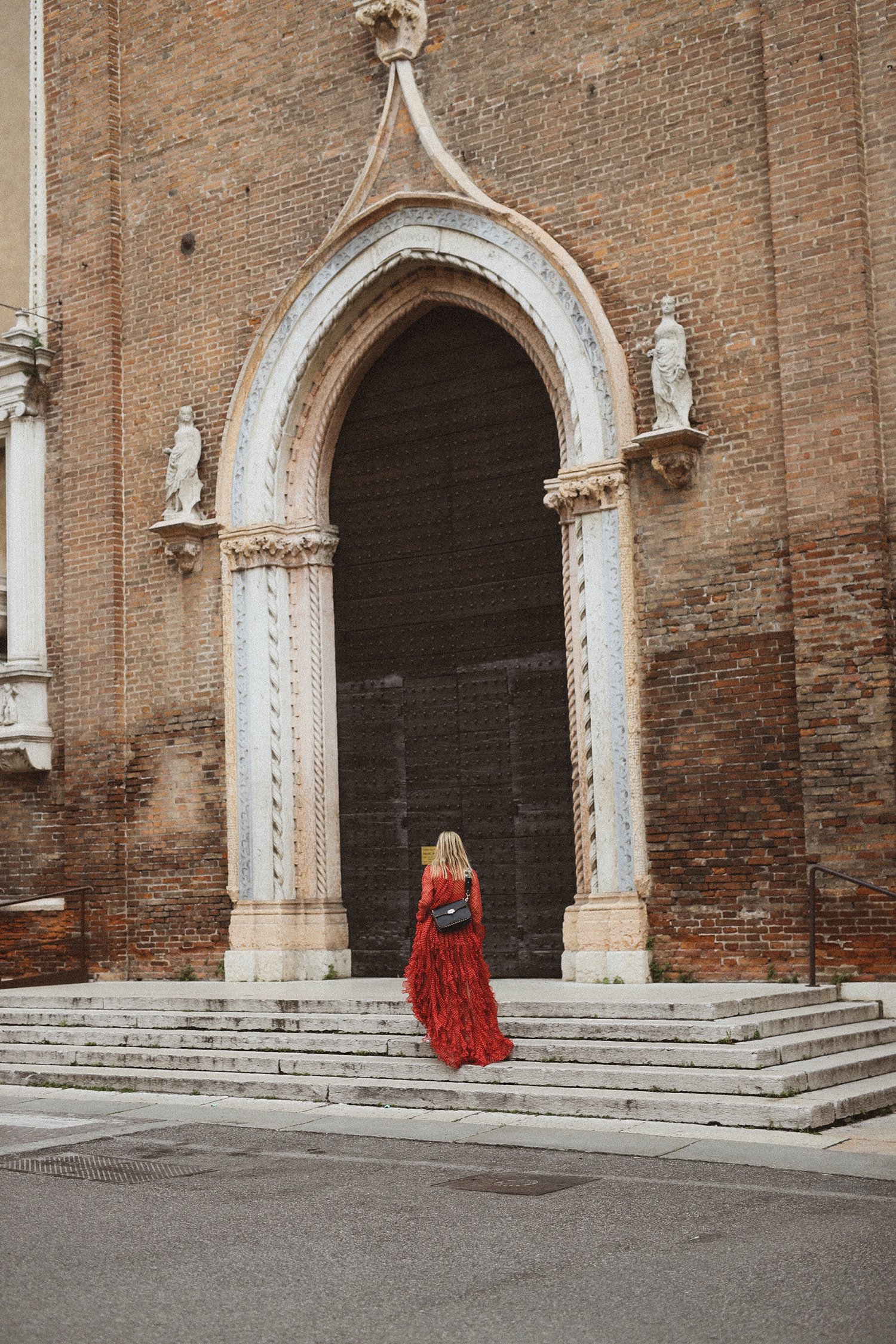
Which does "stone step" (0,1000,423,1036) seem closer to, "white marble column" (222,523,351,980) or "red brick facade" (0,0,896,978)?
"white marble column" (222,523,351,980)

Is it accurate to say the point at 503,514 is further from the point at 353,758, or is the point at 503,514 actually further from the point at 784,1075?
the point at 784,1075

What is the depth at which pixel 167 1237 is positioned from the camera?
20.2ft

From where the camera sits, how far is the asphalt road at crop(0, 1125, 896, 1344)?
16.0 feet

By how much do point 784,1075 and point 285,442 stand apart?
8375 millimetres

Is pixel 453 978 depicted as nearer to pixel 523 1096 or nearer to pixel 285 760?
pixel 523 1096

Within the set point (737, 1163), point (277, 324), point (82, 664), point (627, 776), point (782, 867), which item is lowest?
point (737, 1163)

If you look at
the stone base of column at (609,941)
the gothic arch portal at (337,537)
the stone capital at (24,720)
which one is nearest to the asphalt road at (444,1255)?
the stone base of column at (609,941)

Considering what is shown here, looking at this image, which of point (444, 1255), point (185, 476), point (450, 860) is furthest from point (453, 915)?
point (185, 476)

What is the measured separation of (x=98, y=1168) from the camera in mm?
7793

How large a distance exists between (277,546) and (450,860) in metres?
5.33

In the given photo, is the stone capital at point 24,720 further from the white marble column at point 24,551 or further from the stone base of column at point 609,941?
the stone base of column at point 609,941

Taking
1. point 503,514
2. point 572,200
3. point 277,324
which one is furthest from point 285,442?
point 572,200

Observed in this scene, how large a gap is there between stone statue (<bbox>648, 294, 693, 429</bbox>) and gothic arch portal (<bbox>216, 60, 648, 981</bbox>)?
0.45 meters

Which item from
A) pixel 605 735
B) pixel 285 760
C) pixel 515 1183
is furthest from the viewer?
pixel 285 760
